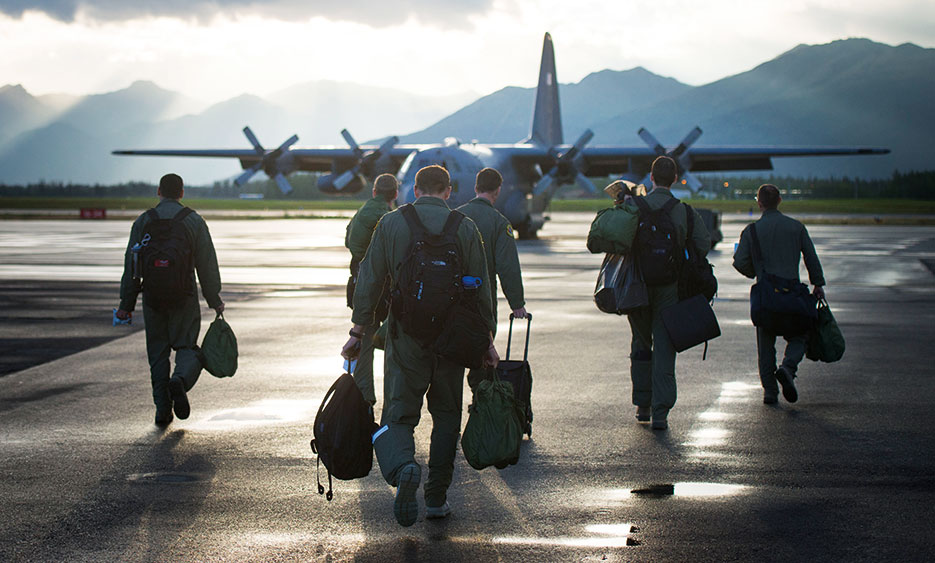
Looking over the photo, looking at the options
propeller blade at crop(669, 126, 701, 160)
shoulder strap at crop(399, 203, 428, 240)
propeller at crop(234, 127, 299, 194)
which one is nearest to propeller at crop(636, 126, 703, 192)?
propeller blade at crop(669, 126, 701, 160)

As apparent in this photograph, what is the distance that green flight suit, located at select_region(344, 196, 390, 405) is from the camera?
279 inches

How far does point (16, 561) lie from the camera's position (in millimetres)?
4211

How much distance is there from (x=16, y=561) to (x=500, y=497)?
242 cm

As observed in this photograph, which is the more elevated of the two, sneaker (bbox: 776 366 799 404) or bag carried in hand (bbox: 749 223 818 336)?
bag carried in hand (bbox: 749 223 818 336)

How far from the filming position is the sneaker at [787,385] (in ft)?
25.3

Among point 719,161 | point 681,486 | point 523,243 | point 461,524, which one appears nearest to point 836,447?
point 681,486

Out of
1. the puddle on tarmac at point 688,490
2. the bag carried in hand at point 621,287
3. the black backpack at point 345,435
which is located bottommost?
the puddle on tarmac at point 688,490

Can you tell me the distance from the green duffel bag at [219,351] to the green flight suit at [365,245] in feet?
3.47

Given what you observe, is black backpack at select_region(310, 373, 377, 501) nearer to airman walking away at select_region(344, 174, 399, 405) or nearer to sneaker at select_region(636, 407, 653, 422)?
airman walking away at select_region(344, 174, 399, 405)

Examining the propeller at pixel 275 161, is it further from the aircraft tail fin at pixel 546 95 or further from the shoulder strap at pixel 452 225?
the shoulder strap at pixel 452 225

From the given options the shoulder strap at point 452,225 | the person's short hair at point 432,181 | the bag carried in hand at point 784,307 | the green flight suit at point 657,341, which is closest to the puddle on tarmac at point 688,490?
the green flight suit at point 657,341

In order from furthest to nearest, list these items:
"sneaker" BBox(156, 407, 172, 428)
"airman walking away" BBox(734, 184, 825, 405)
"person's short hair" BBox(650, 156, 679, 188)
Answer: "airman walking away" BBox(734, 184, 825, 405) < "person's short hair" BBox(650, 156, 679, 188) < "sneaker" BBox(156, 407, 172, 428)

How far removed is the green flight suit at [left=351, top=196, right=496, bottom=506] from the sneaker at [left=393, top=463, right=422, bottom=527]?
6.7 inches

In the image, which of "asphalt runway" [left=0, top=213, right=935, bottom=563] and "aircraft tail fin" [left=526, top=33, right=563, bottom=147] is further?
"aircraft tail fin" [left=526, top=33, right=563, bottom=147]
